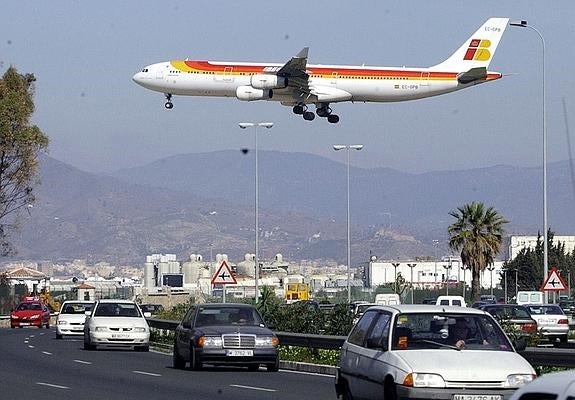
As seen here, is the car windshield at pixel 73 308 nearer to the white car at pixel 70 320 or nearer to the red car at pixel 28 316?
the white car at pixel 70 320

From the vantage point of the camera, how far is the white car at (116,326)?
38.9m

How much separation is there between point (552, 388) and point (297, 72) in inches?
2237

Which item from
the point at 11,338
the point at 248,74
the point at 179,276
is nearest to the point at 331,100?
the point at 248,74

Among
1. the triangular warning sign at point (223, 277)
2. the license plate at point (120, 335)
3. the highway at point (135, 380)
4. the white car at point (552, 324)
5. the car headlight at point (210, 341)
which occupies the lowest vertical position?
the highway at point (135, 380)

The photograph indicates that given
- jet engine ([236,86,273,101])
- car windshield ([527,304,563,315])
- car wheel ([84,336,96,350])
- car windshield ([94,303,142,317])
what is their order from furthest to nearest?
jet engine ([236,86,273,101]) → car windshield ([527,304,563,315]) → car wheel ([84,336,96,350]) → car windshield ([94,303,142,317])

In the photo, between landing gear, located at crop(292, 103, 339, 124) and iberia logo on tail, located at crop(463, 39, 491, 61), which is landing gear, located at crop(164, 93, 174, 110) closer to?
landing gear, located at crop(292, 103, 339, 124)

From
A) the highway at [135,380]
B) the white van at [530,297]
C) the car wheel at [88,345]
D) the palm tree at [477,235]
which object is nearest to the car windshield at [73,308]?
the car wheel at [88,345]

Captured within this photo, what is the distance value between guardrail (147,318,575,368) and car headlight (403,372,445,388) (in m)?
4.78

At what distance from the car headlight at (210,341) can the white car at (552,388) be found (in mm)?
19241

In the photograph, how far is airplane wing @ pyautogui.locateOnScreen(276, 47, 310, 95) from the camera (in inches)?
Answer: 2525

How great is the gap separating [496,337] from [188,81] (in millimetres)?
50497

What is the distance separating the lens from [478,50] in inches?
3169

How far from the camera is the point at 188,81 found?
6644 centimetres

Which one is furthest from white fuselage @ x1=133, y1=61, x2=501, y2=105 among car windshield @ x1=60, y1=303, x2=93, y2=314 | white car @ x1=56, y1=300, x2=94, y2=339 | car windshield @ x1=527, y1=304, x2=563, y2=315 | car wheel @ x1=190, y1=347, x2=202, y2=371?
car wheel @ x1=190, y1=347, x2=202, y2=371
